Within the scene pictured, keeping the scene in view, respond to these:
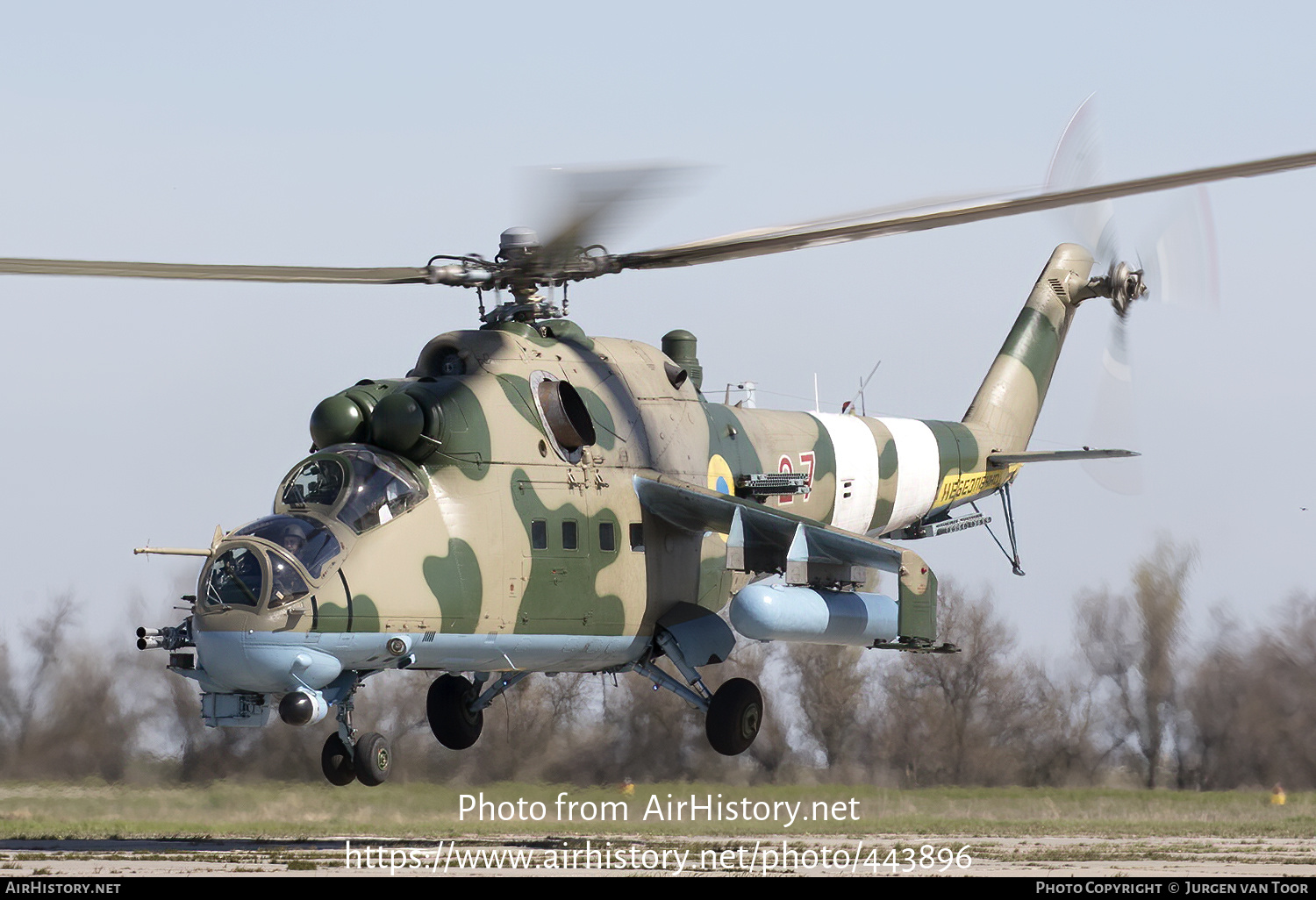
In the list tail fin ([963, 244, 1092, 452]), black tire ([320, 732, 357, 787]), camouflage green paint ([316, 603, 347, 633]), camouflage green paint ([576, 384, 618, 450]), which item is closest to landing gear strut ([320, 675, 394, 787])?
black tire ([320, 732, 357, 787])

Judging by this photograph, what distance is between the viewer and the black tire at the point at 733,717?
15.5m

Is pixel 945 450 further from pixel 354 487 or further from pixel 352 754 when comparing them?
pixel 352 754

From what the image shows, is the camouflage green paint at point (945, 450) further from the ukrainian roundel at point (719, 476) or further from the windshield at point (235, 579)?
the windshield at point (235, 579)

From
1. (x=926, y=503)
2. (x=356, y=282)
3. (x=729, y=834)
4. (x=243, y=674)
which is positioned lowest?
(x=729, y=834)

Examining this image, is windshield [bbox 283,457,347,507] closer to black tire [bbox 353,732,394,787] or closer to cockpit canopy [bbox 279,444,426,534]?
cockpit canopy [bbox 279,444,426,534]

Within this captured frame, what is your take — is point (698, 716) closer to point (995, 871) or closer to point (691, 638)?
point (691, 638)

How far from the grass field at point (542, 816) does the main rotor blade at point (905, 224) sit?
615cm

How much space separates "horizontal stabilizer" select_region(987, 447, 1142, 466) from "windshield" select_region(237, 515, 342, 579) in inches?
337

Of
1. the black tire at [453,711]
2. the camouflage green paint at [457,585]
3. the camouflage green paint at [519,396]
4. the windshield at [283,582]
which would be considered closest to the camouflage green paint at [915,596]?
the camouflage green paint at [519,396]

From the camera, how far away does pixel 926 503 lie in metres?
18.6

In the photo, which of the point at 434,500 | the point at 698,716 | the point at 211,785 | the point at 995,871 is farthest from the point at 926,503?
the point at 211,785

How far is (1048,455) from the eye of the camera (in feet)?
61.6
